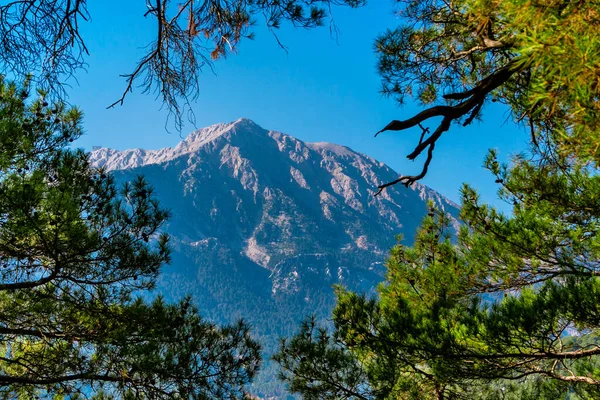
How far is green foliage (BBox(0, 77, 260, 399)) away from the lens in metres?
3.03

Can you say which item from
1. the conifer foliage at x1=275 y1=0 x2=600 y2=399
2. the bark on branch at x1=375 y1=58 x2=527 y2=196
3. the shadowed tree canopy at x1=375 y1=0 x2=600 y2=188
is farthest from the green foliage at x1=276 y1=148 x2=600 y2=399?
the bark on branch at x1=375 y1=58 x2=527 y2=196

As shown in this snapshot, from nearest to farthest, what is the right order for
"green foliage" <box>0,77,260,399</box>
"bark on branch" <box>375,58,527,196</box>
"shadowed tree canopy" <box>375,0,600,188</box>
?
"shadowed tree canopy" <box>375,0,600,188</box> → "bark on branch" <box>375,58,527,196</box> → "green foliage" <box>0,77,260,399</box>

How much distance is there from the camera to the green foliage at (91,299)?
119 inches

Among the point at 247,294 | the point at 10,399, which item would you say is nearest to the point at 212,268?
the point at 247,294

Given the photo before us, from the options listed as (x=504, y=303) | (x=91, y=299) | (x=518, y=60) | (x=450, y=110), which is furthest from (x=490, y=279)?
(x=91, y=299)

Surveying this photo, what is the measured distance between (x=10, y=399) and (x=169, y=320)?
1534 mm

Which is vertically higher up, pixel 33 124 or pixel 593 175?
pixel 33 124

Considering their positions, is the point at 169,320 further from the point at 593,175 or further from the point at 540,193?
the point at 593,175

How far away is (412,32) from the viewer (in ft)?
9.28

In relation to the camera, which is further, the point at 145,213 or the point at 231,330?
the point at 231,330

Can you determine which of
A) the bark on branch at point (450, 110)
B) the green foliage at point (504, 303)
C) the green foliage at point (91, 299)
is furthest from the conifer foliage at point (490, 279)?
the green foliage at point (91, 299)

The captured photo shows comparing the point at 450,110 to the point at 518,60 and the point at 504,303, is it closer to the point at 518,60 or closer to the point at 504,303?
→ the point at 518,60

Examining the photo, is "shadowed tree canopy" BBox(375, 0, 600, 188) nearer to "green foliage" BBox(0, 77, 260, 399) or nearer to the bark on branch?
the bark on branch

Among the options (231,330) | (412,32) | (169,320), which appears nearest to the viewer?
(412,32)
